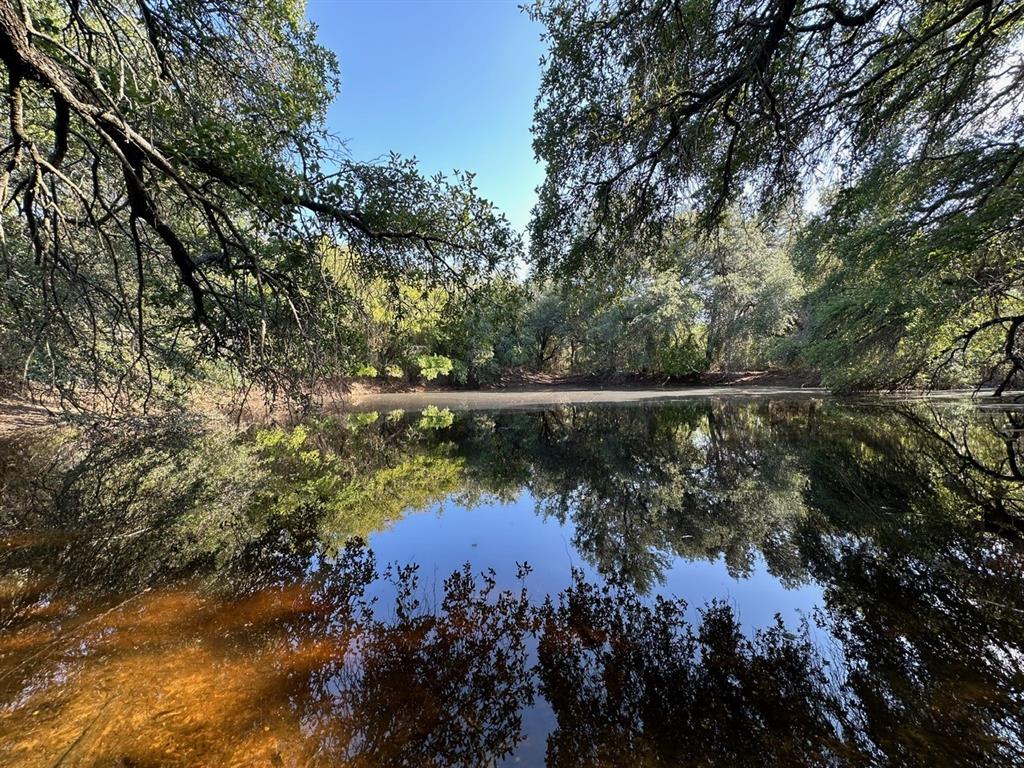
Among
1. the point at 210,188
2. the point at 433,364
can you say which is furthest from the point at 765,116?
the point at 433,364

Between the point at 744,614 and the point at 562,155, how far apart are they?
5531 millimetres

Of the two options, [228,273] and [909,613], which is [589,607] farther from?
[228,273]

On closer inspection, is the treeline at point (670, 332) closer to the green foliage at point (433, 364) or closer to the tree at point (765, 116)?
the green foliage at point (433, 364)

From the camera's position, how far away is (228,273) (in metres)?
3.94

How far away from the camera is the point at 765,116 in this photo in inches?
185

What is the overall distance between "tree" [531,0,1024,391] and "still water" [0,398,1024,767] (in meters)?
4.07

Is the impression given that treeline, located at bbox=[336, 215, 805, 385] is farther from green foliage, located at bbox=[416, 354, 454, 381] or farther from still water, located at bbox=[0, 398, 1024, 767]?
still water, located at bbox=[0, 398, 1024, 767]

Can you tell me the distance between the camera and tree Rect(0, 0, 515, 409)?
3092 millimetres

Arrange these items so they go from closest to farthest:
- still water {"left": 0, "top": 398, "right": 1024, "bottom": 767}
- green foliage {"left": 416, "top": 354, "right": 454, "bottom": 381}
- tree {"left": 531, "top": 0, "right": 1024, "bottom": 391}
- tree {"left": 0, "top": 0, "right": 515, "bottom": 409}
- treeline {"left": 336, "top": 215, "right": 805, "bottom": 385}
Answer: still water {"left": 0, "top": 398, "right": 1024, "bottom": 767} → tree {"left": 0, "top": 0, "right": 515, "bottom": 409} → tree {"left": 531, "top": 0, "right": 1024, "bottom": 391} → treeline {"left": 336, "top": 215, "right": 805, "bottom": 385} → green foliage {"left": 416, "top": 354, "right": 454, "bottom": 381}

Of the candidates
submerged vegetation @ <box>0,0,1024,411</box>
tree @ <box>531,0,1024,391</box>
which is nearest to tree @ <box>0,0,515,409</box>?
submerged vegetation @ <box>0,0,1024,411</box>

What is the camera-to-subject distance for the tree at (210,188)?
10.1 feet

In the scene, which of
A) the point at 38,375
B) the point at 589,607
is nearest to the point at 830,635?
the point at 589,607

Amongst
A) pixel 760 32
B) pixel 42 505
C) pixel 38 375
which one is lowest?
pixel 42 505

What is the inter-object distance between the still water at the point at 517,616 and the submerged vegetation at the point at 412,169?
1.92m
